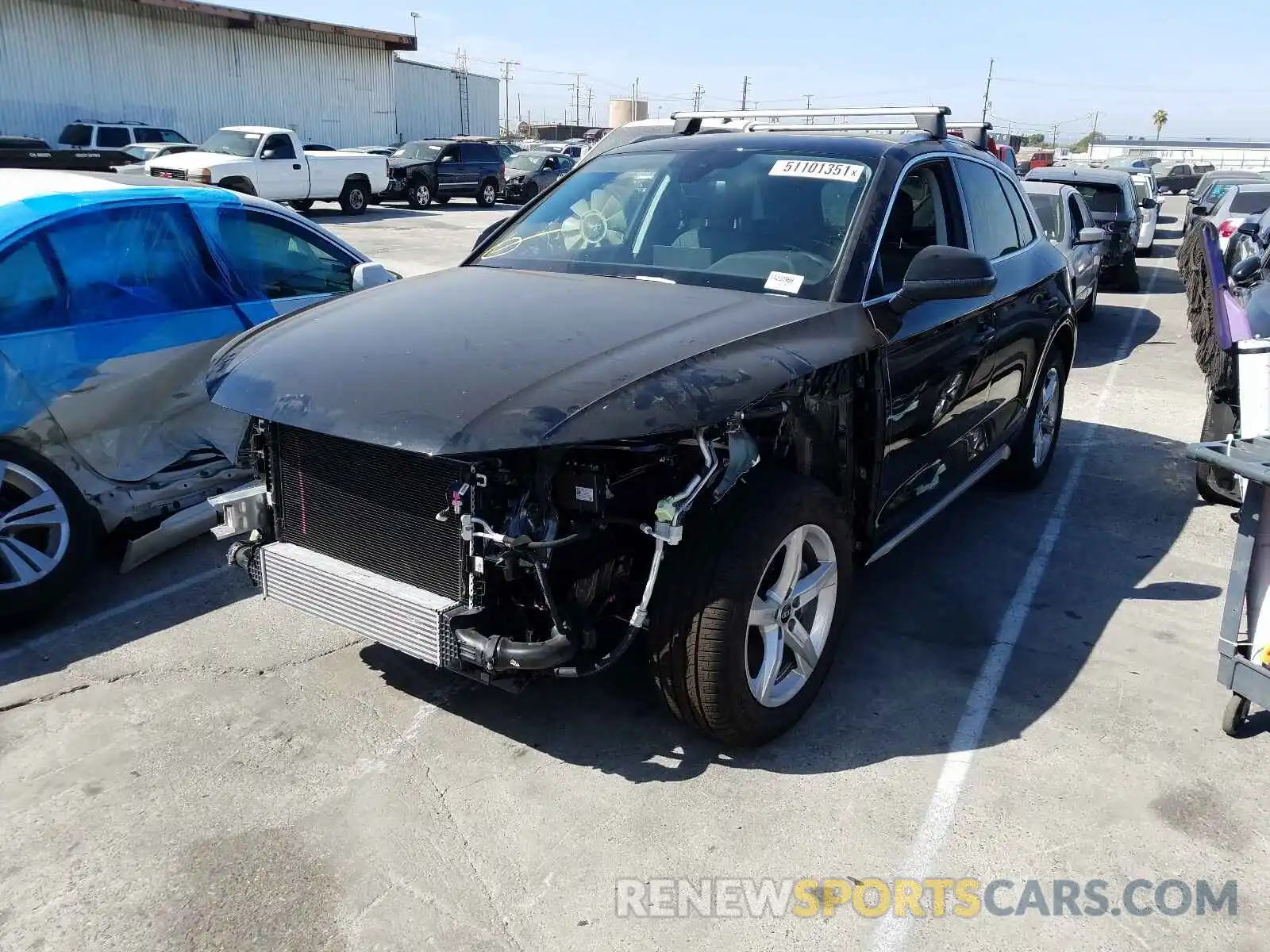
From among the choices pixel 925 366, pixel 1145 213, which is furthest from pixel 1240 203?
pixel 925 366

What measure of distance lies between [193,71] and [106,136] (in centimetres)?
915

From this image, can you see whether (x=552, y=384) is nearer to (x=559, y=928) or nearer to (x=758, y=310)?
(x=758, y=310)

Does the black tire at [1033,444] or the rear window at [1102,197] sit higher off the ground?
the rear window at [1102,197]

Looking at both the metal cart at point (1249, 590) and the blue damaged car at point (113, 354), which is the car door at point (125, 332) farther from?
the metal cart at point (1249, 590)

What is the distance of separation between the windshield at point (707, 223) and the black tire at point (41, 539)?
2.03 metres

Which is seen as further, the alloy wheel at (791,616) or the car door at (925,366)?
the car door at (925,366)

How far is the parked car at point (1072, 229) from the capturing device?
10.9 meters

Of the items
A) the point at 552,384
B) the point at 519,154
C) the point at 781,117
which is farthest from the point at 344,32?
the point at 552,384

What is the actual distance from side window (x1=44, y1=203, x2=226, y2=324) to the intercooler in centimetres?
181

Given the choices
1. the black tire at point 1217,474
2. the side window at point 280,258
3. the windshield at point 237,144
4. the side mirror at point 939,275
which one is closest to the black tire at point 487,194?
the windshield at point 237,144

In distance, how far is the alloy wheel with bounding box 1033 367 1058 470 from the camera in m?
6.00

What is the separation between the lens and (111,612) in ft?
14.4

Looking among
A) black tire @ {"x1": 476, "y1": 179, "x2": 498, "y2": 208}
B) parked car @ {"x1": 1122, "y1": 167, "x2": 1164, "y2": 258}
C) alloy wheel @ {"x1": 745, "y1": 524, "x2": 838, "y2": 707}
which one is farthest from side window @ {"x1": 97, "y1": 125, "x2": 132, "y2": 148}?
A: alloy wheel @ {"x1": 745, "y1": 524, "x2": 838, "y2": 707}

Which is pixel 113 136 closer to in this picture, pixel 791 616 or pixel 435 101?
pixel 435 101
